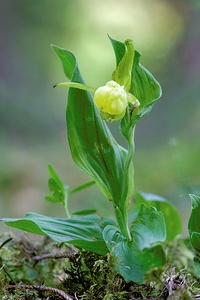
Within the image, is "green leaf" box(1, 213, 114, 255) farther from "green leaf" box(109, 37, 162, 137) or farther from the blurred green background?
the blurred green background

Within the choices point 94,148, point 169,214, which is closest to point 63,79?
point 169,214

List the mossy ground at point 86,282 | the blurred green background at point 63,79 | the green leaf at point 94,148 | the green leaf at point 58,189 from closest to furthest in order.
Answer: the mossy ground at point 86,282, the green leaf at point 94,148, the green leaf at point 58,189, the blurred green background at point 63,79

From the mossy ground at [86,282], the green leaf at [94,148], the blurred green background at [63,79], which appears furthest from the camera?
the blurred green background at [63,79]

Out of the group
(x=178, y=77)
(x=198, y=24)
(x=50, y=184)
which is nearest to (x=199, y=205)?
(x=50, y=184)

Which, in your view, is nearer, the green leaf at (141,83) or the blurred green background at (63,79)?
the green leaf at (141,83)

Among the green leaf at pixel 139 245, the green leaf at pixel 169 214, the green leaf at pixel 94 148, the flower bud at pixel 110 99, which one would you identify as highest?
the flower bud at pixel 110 99

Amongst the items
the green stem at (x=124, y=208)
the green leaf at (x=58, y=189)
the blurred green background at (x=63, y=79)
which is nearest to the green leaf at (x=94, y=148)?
the green stem at (x=124, y=208)

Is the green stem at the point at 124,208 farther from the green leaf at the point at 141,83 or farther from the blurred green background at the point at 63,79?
the blurred green background at the point at 63,79
